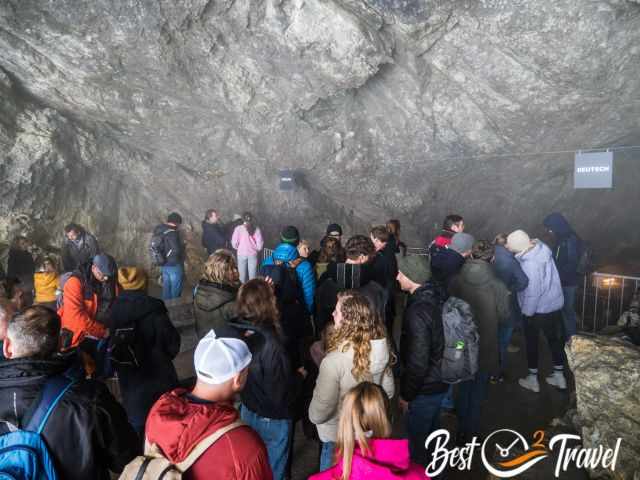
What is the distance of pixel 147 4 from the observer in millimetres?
6566

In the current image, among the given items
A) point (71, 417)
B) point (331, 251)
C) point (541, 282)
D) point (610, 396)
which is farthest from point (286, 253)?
point (610, 396)

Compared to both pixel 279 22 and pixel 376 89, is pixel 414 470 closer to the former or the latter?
pixel 279 22

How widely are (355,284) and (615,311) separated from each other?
6250 mm

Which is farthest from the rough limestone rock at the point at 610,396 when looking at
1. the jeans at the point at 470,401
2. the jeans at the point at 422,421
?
the jeans at the point at 422,421

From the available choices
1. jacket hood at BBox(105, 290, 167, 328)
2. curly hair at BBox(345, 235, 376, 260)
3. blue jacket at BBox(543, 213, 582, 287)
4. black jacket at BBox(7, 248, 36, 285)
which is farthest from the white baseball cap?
black jacket at BBox(7, 248, 36, 285)

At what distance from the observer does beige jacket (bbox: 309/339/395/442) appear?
2699 millimetres

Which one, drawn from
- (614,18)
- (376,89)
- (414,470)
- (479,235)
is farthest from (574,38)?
(414,470)

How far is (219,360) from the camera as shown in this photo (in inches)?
75.7

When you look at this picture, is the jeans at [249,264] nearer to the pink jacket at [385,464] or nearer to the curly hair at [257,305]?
the curly hair at [257,305]

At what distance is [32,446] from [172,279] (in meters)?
5.96

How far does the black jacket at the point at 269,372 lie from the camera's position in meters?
2.82

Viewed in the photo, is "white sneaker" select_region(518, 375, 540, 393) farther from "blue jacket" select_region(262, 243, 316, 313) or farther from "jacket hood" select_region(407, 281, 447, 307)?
"blue jacket" select_region(262, 243, 316, 313)

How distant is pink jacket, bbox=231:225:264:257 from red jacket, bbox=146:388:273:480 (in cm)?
725

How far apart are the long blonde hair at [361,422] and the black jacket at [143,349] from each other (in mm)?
1995
